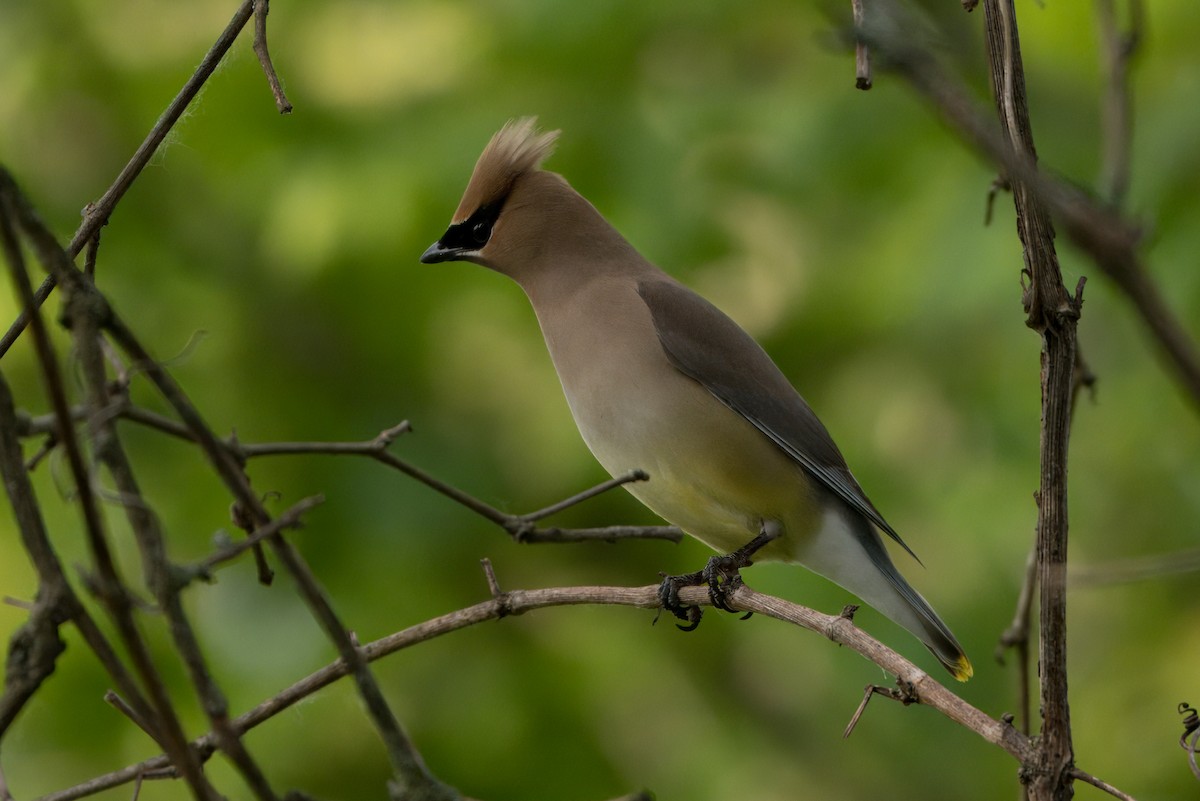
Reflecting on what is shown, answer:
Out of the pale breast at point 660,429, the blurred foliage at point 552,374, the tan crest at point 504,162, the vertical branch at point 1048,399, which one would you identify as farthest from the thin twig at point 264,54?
the blurred foliage at point 552,374

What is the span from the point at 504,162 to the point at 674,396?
0.70 m

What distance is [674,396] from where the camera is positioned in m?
3.13

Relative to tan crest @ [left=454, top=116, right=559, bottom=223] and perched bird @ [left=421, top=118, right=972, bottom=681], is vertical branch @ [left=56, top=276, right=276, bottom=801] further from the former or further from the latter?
tan crest @ [left=454, top=116, right=559, bottom=223]

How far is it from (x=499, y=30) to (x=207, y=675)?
11.5 feet

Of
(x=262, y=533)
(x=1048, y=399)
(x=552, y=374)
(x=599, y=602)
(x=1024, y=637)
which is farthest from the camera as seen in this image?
(x=552, y=374)

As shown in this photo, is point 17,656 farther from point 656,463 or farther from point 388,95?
point 388,95

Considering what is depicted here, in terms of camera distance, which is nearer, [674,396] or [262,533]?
[262,533]

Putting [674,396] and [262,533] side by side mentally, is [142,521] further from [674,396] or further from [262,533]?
[674,396]

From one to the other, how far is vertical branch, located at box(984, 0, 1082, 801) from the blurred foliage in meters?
2.38

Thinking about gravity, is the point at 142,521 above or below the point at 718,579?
below

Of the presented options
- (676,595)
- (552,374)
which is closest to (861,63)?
(676,595)

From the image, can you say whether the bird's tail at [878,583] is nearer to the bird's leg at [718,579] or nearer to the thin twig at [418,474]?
the bird's leg at [718,579]

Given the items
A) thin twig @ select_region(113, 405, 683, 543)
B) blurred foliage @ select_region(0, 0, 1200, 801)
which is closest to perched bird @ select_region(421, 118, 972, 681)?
blurred foliage @ select_region(0, 0, 1200, 801)

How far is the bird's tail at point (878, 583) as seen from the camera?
130 inches
